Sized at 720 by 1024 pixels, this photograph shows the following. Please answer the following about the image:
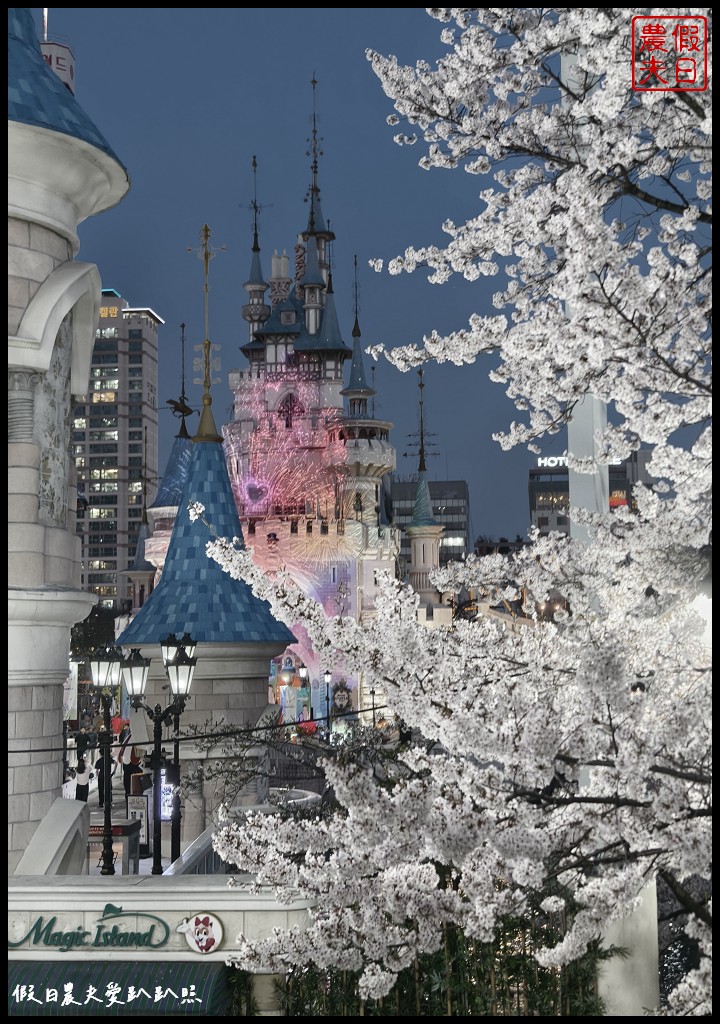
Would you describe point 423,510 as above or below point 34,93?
below

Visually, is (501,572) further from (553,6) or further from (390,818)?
(553,6)

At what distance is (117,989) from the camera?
8.34 meters

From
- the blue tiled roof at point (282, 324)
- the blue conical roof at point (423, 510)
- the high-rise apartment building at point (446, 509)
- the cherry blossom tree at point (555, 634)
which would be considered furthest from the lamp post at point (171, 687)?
the high-rise apartment building at point (446, 509)

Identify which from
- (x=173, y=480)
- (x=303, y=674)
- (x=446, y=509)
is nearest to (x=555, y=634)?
(x=173, y=480)

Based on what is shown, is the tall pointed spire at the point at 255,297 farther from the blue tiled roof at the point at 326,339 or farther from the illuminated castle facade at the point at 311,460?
the blue tiled roof at the point at 326,339

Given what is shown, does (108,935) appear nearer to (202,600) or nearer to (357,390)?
(202,600)

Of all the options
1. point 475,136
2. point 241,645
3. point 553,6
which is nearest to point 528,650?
point 475,136

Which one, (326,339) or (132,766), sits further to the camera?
(326,339)

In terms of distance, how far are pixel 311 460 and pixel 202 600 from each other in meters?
41.7

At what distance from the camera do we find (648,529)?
20.4 ft

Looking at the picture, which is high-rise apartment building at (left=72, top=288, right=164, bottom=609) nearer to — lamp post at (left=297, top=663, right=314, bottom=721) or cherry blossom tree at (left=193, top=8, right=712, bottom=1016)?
lamp post at (left=297, top=663, right=314, bottom=721)

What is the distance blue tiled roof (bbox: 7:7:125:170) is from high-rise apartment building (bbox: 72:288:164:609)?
391 feet

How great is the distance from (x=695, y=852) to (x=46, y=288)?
758cm

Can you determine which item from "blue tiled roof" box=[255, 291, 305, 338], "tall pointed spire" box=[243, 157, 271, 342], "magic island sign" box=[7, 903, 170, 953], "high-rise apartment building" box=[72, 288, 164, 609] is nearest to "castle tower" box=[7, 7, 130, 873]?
"magic island sign" box=[7, 903, 170, 953]
